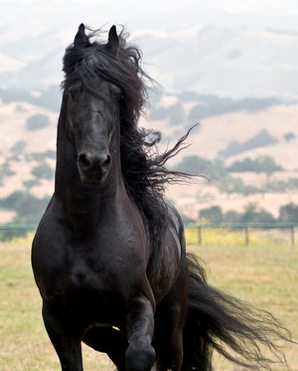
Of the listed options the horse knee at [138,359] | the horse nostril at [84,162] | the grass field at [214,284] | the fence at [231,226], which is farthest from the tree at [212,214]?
the horse nostril at [84,162]

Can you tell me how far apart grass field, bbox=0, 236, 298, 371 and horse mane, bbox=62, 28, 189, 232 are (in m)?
2.51

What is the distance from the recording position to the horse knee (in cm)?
495

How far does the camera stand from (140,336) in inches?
199

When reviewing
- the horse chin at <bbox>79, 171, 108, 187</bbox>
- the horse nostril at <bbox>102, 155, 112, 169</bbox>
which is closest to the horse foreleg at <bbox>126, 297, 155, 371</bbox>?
the horse chin at <bbox>79, 171, 108, 187</bbox>

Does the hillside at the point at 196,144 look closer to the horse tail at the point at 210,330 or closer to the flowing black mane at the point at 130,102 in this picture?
the horse tail at the point at 210,330

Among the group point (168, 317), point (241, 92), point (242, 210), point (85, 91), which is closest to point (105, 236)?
point (85, 91)

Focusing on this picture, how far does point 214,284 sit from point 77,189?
11918 mm

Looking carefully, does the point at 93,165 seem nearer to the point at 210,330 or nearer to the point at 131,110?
the point at 131,110

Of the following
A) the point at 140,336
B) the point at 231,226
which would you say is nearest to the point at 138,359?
the point at 140,336

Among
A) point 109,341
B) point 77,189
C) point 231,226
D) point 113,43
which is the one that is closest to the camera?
point 77,189

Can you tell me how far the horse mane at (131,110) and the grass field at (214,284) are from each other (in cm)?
251

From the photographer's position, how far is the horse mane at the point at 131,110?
17.1ft

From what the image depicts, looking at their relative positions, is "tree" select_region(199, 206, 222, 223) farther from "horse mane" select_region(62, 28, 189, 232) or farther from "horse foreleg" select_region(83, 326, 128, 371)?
"horse mane" select_region(62, 28, 189, 232)

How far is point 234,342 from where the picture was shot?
24.6ft
